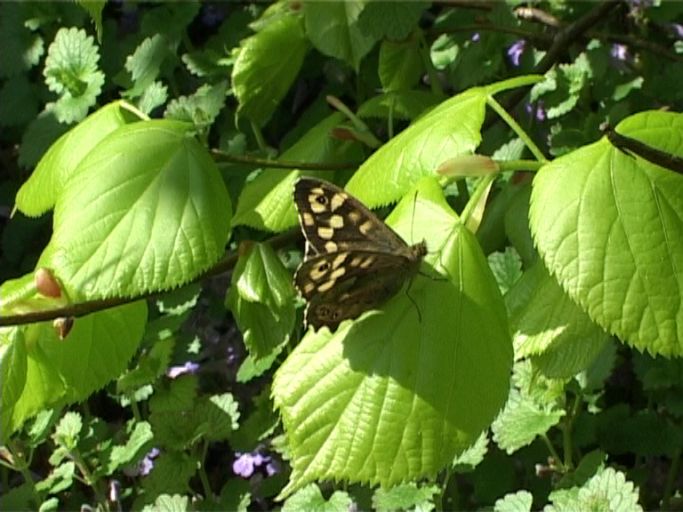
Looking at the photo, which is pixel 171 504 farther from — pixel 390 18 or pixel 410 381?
pixel 410 381

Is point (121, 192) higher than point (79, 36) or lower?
higher

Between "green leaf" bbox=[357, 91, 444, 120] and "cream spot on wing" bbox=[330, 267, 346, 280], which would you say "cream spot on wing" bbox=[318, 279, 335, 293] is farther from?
"green leaf" bbox=[357, 91, 444, 120]

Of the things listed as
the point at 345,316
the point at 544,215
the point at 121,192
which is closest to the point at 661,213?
the point at 544,215

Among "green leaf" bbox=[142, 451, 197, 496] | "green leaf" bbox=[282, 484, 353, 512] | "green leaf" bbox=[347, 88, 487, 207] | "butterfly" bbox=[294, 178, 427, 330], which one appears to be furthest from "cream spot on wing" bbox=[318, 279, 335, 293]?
"green leaf" bbox=[142, 451, 197, 496]

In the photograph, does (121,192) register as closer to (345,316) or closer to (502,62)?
(345,316)

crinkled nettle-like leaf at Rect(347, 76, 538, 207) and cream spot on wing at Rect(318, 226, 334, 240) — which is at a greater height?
crinkled nettle-like leaf at Rect(347, 76, 538, 207)

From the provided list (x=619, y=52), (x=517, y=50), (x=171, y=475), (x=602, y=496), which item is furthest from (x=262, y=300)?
(x=619, y=52)

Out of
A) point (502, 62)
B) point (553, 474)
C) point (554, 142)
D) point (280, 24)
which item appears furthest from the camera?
point (502, 62)
